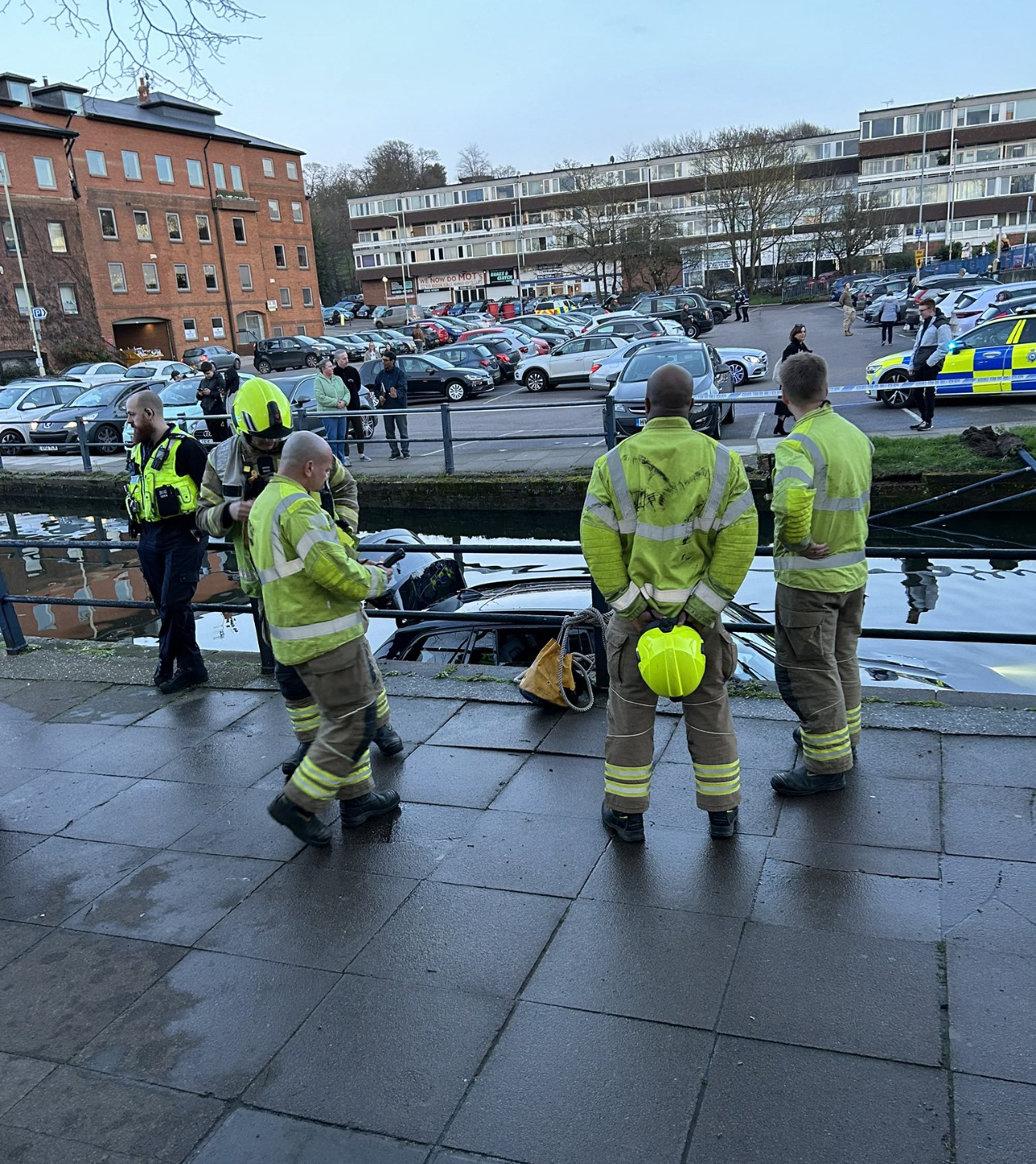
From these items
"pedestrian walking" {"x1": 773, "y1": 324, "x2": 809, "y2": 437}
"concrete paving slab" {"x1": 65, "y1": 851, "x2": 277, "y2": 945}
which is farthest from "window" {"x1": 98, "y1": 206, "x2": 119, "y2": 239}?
"concrete paving slab" {"x1": 65, "y1": 851, "x2": 277, "y2": 945}

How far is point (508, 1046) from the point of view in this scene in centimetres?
291

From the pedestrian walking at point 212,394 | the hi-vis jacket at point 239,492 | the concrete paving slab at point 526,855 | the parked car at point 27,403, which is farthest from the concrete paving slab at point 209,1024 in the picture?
the parked car at point 27,403

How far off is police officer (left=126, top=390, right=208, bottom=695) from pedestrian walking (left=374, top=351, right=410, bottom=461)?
39.0 ft

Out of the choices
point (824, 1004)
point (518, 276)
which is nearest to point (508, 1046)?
point (824, 1004)

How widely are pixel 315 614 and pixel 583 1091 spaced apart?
2.12 metres

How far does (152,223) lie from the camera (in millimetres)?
53250

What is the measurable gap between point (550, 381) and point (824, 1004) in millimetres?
25922

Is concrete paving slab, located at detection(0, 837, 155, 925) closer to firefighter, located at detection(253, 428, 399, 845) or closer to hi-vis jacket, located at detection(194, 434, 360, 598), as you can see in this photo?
firefighter, located at detection(253, 428, 399, 845)

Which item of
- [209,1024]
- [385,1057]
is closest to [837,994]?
[385,1057]

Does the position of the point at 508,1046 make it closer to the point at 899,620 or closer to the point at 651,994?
the point at 651,994

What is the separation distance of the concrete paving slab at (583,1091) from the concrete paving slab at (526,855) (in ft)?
2.45

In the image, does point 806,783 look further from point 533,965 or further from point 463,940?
point 463,940

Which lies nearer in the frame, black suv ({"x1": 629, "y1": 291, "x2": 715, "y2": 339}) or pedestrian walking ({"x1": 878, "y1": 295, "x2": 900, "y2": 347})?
pedestrian walking ({"x1": 878, "y1": 295, "x2": 900, "y2": 347})

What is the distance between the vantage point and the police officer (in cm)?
578
